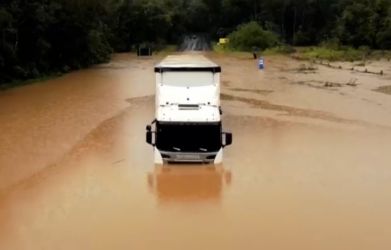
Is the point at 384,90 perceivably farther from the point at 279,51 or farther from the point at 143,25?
the point at 143,25

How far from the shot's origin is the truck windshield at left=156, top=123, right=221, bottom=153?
13141 mm

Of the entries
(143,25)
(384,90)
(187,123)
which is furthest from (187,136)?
(143,25)

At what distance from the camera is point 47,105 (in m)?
23.7

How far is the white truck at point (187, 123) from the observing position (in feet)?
43.1

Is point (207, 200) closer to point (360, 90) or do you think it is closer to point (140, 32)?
point (360, 90)

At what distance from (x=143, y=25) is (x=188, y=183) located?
52949 millimetres

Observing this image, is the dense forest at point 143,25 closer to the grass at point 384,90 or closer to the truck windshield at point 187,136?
the truck windshield at point 187,136

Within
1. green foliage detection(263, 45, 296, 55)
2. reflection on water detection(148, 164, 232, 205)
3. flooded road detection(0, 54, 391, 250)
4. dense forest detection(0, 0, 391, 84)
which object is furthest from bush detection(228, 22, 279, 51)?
reflection on water detection(148, 164, 232, 205)

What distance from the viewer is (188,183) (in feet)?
41.4

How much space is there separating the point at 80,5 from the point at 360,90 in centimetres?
2001

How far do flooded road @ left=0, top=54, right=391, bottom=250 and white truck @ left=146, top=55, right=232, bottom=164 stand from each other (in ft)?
1.52

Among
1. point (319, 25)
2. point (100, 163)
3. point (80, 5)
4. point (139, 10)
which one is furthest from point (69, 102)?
point (319, 25)

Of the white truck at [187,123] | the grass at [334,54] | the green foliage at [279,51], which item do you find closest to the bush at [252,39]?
the green foliage at [279,51]

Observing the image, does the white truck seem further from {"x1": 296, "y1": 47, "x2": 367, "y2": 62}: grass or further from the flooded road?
{"x1": 296, "y1": 47, "x2": 367, "y2": 62}: grass
